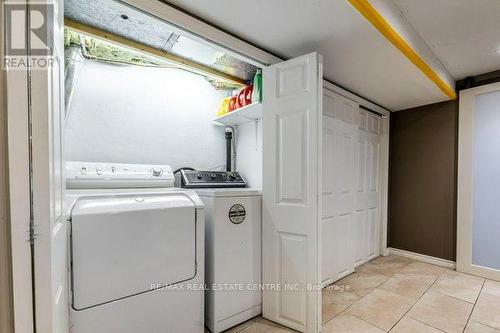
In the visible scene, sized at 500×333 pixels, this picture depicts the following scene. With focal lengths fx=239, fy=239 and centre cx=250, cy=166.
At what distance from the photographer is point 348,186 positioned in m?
2.87

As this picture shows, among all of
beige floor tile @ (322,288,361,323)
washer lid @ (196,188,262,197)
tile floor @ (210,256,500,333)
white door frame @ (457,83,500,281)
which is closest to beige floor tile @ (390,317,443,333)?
tile floor @ (210,256,500,333)

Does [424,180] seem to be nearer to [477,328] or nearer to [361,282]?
[361,282]

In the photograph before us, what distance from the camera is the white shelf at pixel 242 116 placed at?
2.18 m

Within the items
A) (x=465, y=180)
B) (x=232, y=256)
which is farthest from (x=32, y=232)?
(x=465, y=180)

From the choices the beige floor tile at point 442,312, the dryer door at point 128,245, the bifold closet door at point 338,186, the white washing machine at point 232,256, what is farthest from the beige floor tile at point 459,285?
the dryer door at point 128,245

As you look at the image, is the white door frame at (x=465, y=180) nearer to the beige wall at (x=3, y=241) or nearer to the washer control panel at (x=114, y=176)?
the washer control panel at (x=114, y=176)

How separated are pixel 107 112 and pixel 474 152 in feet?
13.3

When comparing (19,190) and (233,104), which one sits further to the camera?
(233,104)

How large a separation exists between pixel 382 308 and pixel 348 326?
488 mm

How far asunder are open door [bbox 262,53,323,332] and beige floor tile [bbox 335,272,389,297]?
0.99 m

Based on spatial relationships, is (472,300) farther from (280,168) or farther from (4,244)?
(4,244)

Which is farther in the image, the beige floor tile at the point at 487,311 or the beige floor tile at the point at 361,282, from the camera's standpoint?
the beige floor tile at the point at 361,282

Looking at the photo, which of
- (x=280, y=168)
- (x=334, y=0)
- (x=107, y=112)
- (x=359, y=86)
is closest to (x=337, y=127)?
(x=359, y=86)

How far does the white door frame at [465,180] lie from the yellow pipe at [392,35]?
0.82 m
